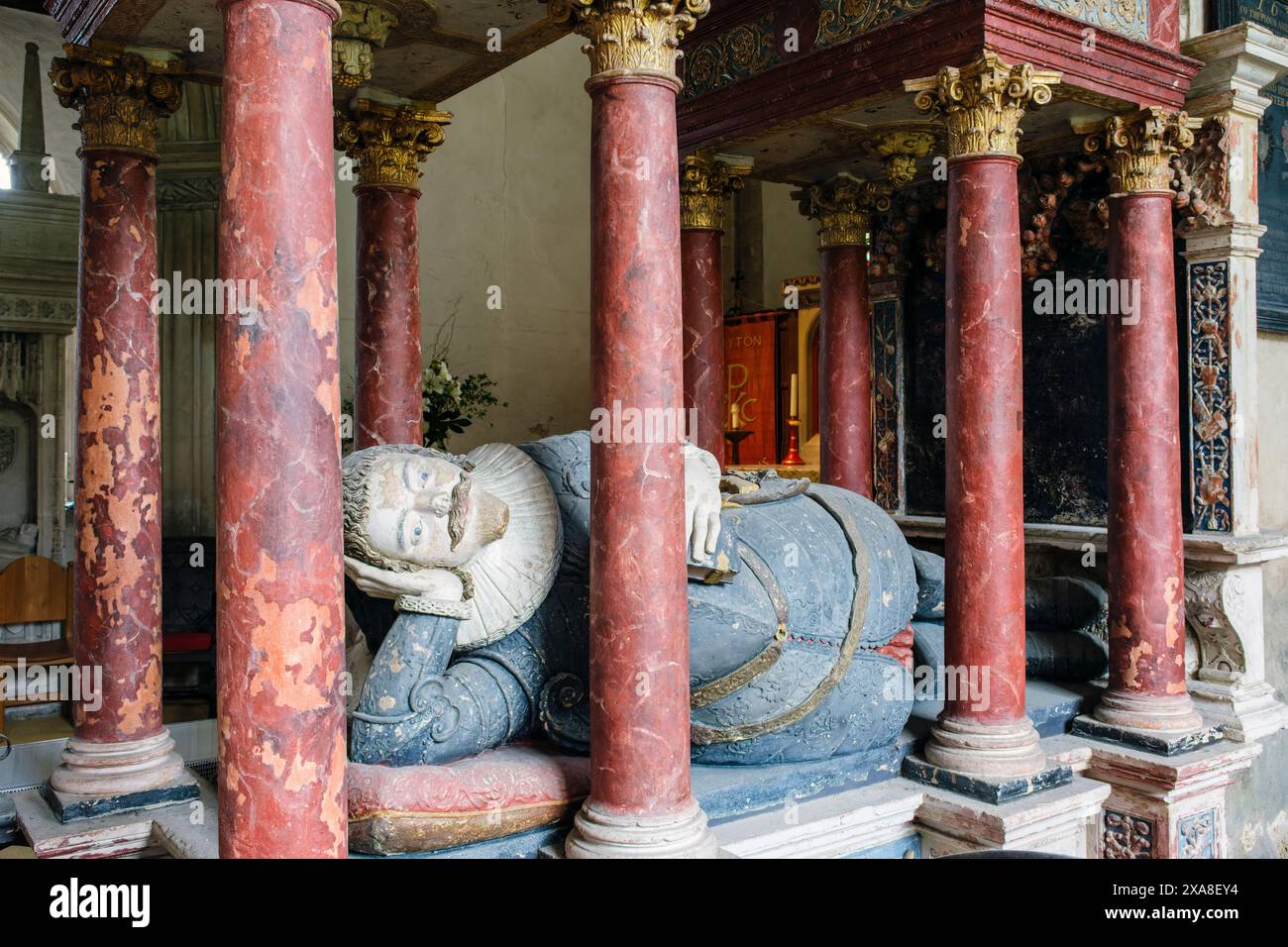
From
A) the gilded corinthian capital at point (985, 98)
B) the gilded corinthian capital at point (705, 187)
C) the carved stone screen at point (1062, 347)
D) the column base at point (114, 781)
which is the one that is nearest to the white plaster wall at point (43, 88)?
the gilded corinthian capital at point (705, 187)

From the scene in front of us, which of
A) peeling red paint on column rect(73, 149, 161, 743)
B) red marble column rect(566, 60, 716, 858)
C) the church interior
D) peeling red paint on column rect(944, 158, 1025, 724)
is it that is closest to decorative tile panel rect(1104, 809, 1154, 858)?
the church interior

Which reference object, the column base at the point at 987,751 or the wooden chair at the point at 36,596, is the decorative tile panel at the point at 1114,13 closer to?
the column base at the point at 987,751

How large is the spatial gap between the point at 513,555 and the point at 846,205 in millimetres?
4087

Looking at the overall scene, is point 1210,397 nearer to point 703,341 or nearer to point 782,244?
point 703,341

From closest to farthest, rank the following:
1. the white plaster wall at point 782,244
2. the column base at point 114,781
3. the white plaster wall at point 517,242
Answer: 1. the column base at point 114,781
2. the white plaster wall at point 517,242
3. the white plaster wall at point 782,244

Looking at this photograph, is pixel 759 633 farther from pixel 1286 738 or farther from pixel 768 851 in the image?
pixel 1286 738

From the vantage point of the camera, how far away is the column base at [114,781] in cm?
412

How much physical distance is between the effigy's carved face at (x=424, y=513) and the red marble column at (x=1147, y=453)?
3235 millimetres

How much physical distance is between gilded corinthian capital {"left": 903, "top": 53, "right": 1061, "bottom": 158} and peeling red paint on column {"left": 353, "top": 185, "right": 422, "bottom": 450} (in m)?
2.56

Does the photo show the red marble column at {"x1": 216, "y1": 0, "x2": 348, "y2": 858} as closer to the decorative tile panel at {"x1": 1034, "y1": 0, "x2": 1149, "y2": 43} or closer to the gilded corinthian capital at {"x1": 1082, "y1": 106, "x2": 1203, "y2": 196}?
the decorative tile panel at {"x1": 1034, "y1": 0, "x2": 1149, "y2": 43}

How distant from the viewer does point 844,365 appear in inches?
283

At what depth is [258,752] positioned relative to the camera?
274cm

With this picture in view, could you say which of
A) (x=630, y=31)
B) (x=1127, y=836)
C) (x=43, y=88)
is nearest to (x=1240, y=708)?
(x=1127, y=836)

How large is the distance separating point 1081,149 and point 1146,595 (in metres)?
2.58
